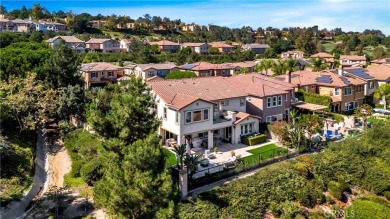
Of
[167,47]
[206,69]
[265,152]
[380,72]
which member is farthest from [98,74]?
[167,47]

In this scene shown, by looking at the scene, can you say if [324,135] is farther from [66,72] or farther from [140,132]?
[66,72]

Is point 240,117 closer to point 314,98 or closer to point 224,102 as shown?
point 224,102

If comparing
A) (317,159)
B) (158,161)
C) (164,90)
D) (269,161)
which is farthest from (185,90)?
(158,161)

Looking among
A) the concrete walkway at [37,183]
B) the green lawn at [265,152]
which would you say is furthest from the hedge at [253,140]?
the concrete walkway at [37,183]

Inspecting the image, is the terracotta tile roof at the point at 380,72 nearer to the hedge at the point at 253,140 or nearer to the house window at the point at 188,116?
the hedge at the point at 253,140

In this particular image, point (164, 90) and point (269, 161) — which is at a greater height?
point (164, 90)

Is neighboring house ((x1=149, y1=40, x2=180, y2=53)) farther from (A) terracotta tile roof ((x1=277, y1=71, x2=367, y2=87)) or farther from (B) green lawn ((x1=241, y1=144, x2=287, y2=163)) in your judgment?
(B) green lawn ((x1=241, y1=144, x2=287, y2=163))
